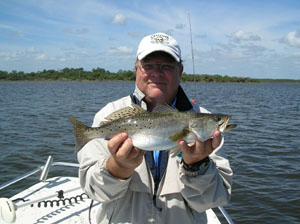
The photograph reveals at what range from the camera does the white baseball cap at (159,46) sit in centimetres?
399

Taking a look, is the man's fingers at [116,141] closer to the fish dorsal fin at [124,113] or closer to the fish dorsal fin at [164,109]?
the fish dorsal fin at [124,113]

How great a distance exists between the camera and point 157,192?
3.71 meters

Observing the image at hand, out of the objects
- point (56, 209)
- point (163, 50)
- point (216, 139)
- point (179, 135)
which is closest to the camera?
point (216, 139)

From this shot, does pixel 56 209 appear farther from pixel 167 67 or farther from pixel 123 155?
pixel 167 67

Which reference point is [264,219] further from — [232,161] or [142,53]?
[142,53]

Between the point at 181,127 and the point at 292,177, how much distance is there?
10.2 metres

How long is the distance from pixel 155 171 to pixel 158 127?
28.6 inches

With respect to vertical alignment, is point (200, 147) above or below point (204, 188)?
above

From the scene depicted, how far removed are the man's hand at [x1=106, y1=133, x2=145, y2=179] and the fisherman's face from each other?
3.31 ft

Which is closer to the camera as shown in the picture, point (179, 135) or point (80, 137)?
point (179, 135)

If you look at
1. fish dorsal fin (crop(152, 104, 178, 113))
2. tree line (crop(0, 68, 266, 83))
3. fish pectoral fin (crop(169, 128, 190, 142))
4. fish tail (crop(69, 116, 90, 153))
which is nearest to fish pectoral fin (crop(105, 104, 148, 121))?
fish dorsal fin (crop(152, 104, 178, 113))

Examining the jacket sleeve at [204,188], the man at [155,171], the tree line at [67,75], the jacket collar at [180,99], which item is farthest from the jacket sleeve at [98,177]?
the tree line at [67,75]

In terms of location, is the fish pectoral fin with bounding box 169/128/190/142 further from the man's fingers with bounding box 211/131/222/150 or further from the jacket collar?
the jacket collar

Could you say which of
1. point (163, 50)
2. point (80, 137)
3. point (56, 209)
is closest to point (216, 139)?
point (163, 50)
